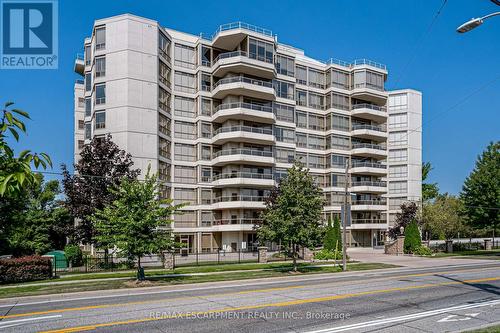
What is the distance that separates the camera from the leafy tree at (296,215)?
87.2ft

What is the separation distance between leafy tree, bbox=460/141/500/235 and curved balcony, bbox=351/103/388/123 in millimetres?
16613

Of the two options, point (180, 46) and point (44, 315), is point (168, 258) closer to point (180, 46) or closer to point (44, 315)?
point (44, 315)

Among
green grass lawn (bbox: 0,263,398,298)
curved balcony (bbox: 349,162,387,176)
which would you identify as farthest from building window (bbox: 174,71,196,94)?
green grass lawn (bbox: 0,263,398,298)

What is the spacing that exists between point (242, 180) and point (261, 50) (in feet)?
52.5

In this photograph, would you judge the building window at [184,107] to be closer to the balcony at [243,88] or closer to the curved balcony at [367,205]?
the balcony at [243,88]

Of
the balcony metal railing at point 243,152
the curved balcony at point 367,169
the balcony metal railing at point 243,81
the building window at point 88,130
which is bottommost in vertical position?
the curved balcony at point 367,169

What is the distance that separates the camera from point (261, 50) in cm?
5053

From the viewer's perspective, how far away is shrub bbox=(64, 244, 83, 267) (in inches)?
1261

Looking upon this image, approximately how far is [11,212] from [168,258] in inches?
534

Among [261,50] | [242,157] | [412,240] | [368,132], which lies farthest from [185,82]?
[412,240]

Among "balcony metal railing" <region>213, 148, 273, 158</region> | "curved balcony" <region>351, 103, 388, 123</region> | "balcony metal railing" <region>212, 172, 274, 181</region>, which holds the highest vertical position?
"curved balcony" <region>351, 103, 388, 123</region>

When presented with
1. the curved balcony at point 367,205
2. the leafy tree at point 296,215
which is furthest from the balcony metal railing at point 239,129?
the leafy tree at point 296,215

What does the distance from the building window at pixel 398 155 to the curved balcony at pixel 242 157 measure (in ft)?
98.9

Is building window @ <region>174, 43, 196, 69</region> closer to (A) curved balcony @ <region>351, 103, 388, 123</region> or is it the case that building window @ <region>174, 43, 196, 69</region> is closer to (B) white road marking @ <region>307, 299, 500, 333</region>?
(A) curved balcony @ <region>351, 103, 388, 123</region>
